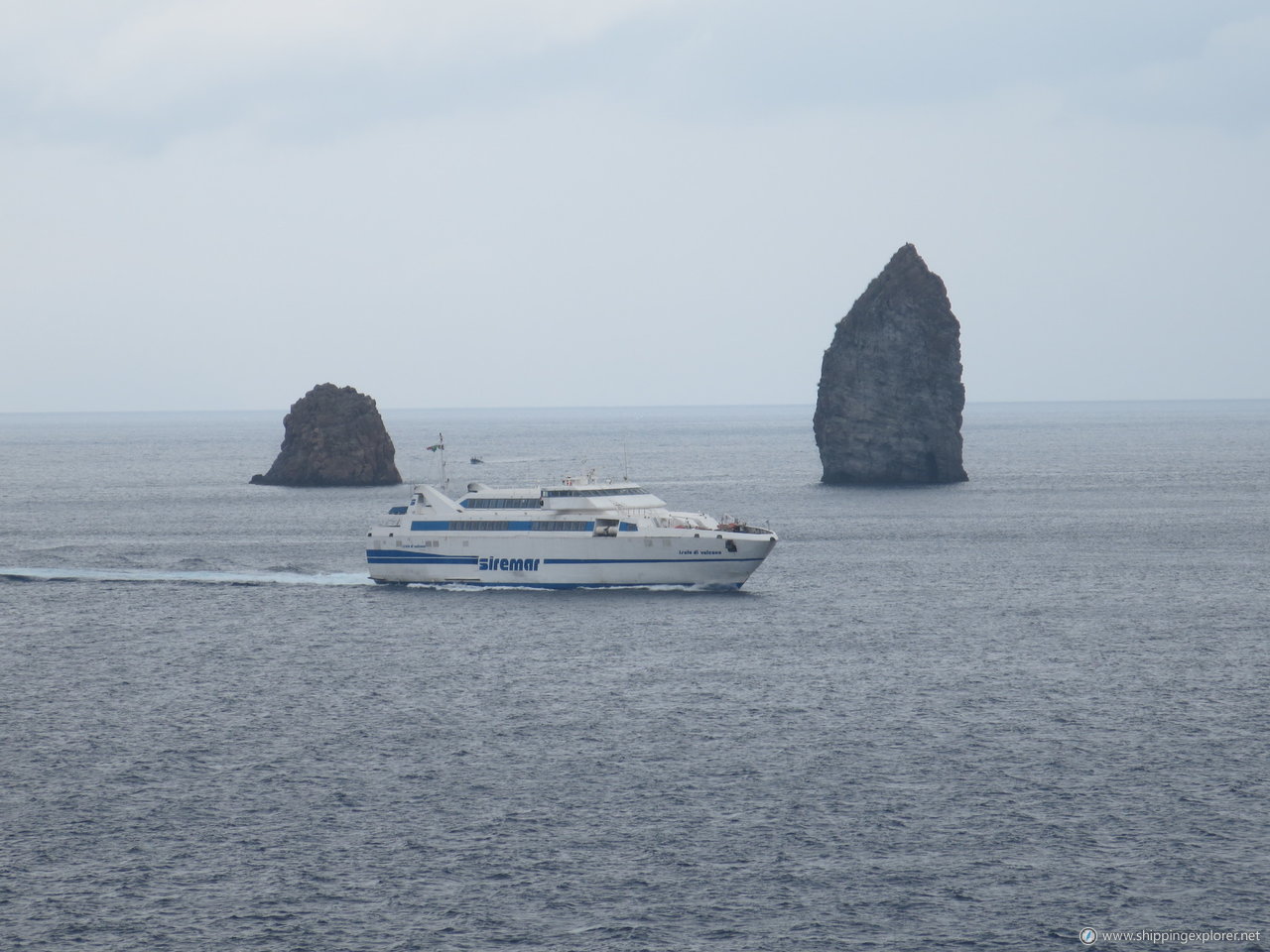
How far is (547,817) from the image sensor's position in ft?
125

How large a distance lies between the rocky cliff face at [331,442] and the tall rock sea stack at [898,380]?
176 feet

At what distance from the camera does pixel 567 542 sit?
8000 cm

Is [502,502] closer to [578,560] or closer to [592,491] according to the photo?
[592,491]

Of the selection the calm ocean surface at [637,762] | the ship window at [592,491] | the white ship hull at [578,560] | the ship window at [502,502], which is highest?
the ship window at [592,491]

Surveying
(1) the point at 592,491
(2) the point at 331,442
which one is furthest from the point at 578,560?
(2) the point at 331,442

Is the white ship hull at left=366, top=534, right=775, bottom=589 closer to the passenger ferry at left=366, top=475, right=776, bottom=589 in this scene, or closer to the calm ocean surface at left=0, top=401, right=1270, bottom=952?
the passenger ferry at left=366, top=475, right=776, bottom=589

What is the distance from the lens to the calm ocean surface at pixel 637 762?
32062mm

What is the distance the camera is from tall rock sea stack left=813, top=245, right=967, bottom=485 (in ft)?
505

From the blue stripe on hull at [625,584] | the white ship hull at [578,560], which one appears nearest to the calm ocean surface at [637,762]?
the blue stripe on hull at [625,584]

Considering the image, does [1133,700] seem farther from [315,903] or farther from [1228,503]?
[1228,503]

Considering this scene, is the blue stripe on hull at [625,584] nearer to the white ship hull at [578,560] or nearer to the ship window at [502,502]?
the white ship hull at [578,560]

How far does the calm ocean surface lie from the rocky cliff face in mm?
80505

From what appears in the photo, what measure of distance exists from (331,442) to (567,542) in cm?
9424

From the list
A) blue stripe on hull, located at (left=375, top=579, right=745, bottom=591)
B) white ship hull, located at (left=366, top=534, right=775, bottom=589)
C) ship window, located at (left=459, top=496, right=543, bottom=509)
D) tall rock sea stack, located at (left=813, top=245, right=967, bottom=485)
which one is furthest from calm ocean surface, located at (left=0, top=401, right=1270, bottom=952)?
tall rock sea stack, located at (left=813, top=245, right=967, bottom=485)
